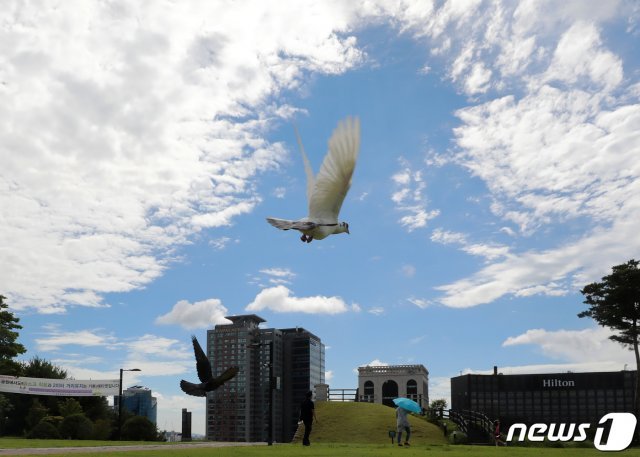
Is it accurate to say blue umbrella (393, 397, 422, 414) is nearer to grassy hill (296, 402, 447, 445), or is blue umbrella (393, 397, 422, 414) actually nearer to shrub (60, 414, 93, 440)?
grassy hill (296, 402, 447, 445)

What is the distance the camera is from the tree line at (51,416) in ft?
147

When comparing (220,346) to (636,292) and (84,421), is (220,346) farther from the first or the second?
(636,292)

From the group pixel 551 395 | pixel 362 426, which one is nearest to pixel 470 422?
pixel 362 426

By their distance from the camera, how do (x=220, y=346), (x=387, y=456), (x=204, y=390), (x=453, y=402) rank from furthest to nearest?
1. (x=220, y=346)
2. (x=453, y=402)
3. (x=204, y=390)
4. (x=387, y=456)

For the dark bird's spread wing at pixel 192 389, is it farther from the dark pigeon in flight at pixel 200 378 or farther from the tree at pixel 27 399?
the tree at pixel 27 399

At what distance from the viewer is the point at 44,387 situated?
5222cm

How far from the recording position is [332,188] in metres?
12.9

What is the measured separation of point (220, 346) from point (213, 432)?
40.3 meters

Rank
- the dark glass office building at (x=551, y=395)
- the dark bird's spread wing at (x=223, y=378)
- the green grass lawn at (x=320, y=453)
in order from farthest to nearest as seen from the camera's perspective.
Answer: the dark glass office building at (x=551, y=395), the dark bird's spread wing at (x=223, y=378), the green grass lawn at (x=320, y=453)

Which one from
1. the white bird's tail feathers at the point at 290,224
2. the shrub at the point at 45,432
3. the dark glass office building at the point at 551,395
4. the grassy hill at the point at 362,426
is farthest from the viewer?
the dark glass office building at the point at 551,395

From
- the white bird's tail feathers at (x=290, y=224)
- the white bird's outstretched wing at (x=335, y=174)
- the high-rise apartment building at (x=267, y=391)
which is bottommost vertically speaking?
the high-rise apartment building at (x=267, y=391)

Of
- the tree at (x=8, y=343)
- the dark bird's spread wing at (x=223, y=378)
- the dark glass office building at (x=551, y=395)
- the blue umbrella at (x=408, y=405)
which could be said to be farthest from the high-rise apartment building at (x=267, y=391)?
the dark bird's spread wing at (x=223, y=378)

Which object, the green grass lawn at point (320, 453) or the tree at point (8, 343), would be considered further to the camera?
the tree at point (8, 343)

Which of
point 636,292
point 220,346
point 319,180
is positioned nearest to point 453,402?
point 220,346
